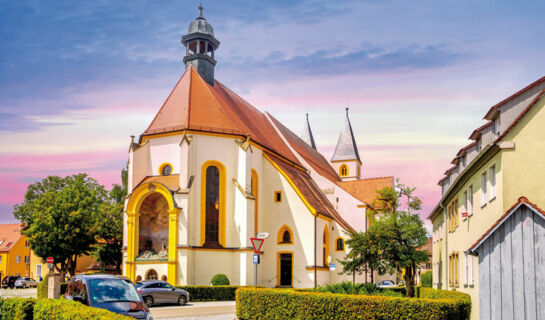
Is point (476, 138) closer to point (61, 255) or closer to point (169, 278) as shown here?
point (169, 278)

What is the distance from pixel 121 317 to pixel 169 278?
24.4m

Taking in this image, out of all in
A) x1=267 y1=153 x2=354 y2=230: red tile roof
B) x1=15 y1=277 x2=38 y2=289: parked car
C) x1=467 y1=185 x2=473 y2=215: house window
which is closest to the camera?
x1=467 y1=185 x2=473 y2=215: house window

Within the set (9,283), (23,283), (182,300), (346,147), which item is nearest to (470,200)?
(182,300)

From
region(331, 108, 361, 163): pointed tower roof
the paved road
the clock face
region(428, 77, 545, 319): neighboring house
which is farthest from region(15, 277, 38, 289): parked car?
region(428, 77, 545, 319): neighboring house

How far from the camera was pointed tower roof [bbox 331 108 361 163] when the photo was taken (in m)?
73.0

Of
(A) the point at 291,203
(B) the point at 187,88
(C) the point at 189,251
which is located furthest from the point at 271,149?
(C) the point at 189,251

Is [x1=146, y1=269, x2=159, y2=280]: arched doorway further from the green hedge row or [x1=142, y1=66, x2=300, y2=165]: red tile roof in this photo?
the green hedge row

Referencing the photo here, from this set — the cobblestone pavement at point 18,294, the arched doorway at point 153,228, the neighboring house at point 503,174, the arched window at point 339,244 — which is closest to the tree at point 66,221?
the cobblestone pavement at point 18,294

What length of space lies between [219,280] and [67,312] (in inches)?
918

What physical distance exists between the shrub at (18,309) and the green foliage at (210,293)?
17.1 metres

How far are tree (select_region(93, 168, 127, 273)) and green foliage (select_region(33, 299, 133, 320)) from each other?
33456 millimetres

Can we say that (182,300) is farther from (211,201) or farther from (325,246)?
(325,246)

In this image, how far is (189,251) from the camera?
1334 inches

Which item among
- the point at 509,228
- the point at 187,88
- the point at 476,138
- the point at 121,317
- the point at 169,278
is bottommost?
the point at 169,278
